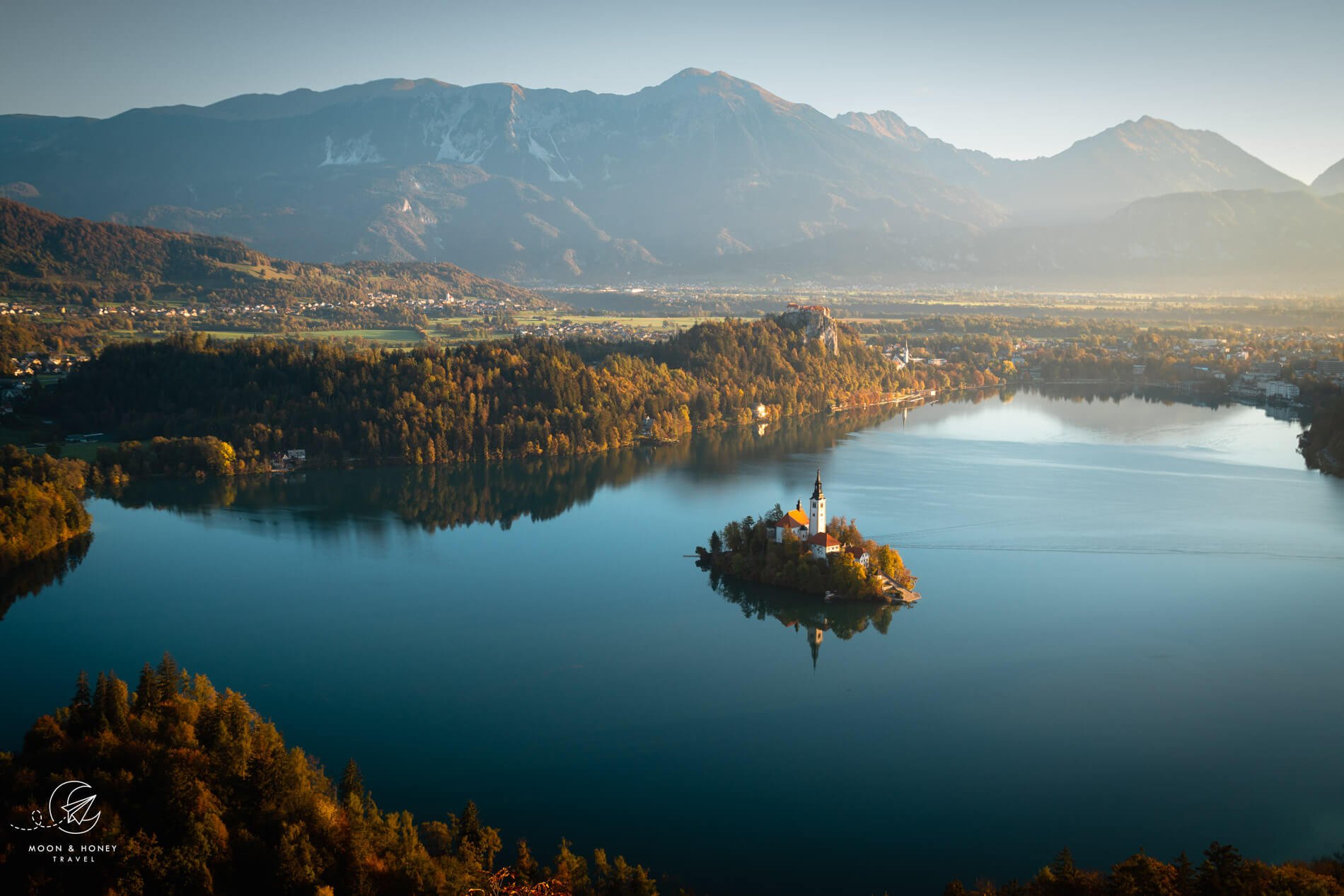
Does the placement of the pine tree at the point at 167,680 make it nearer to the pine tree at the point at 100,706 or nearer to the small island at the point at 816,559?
the pine tree at the point at 100,706

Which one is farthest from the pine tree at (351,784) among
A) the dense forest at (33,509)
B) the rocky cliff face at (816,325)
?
the rocky cliff face at (816,325)

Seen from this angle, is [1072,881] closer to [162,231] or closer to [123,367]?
[123,367]

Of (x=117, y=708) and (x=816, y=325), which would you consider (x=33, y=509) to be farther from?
A: (x=816, y=325)

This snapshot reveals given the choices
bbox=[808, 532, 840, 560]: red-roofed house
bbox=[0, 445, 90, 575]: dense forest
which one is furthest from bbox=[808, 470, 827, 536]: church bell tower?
bbox=[0, 445, 90, 575]: dense forest

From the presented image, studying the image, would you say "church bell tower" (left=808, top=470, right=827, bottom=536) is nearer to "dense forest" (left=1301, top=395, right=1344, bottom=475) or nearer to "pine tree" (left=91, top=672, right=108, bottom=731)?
"pine tree" (left=91, top=672, right=108, bottom=731)

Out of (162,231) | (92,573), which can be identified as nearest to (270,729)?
(92,573)

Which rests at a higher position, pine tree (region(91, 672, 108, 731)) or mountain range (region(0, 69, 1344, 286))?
mountain range (region(0, 69, 1344, 286))

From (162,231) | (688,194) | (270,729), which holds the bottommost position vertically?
(270,729)
